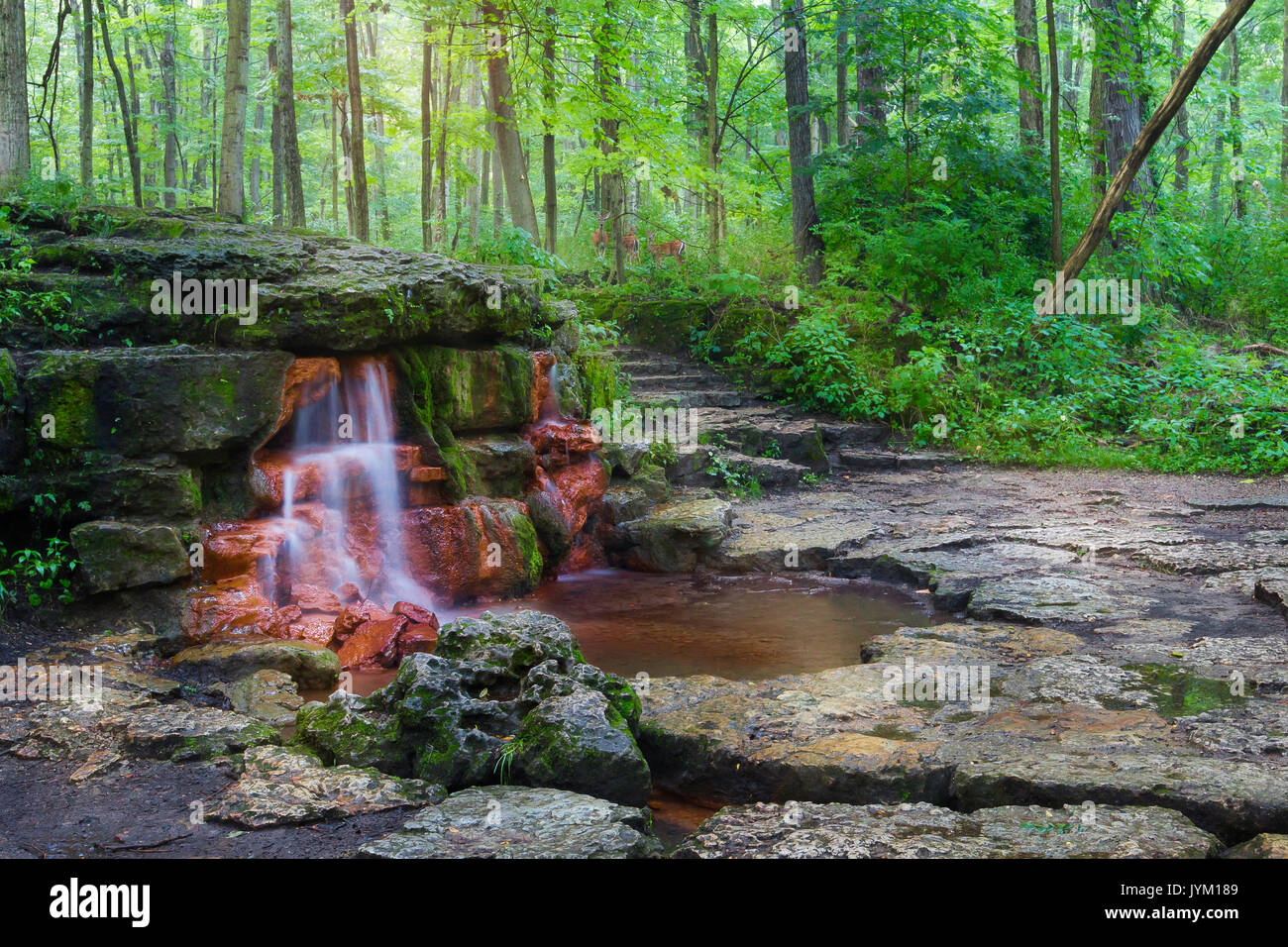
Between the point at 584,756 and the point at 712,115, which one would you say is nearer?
the point at 584,756

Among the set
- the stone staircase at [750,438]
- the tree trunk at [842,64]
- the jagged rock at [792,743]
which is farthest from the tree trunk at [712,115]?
the jagged rock at [792,743]

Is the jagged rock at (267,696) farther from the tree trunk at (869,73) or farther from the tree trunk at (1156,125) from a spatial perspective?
the tree trunk at (869,73)

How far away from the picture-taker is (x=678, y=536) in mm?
9477

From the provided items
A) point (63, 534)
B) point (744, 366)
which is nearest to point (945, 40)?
point (744, 366)

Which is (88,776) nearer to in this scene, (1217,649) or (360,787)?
(360,787)

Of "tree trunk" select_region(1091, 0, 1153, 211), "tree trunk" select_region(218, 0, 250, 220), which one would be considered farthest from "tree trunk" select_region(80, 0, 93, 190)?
"tree trunk" select_region(1091, 0, 1153, 211)

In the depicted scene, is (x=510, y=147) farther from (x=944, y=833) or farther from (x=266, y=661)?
(x=944, y=833)

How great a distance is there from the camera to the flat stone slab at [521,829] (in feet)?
11.2

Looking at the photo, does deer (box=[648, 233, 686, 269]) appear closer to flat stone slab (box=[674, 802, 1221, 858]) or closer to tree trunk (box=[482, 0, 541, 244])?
tree trunk (box=[482, 0, 541, 244])

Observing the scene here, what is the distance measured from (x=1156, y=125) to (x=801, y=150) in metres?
5.97

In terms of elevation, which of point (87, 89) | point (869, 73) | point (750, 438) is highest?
point (869, 73)

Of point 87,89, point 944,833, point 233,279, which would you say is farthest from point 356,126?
point 944,833

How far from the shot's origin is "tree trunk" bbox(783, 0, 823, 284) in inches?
633
